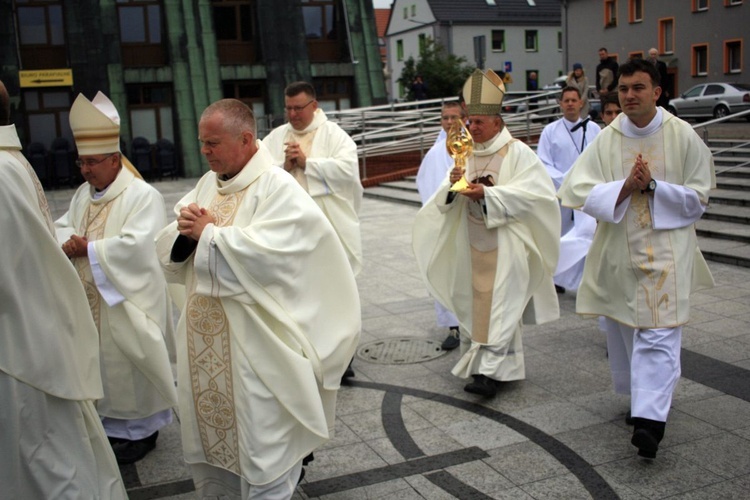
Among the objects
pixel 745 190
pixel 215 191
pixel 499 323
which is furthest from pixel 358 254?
pixel 745 190

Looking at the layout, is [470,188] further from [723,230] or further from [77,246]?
[723,230]

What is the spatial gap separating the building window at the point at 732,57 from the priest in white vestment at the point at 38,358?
121 ft

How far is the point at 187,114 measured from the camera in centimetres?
2466

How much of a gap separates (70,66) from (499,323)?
20.7m

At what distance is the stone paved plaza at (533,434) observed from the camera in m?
4.34

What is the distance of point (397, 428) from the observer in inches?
204

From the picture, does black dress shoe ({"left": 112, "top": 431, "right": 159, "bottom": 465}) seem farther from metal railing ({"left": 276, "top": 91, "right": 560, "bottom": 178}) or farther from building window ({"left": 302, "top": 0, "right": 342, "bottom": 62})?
building window ({"left": 302, "top": 0, "right": 342, "bottom": 62})

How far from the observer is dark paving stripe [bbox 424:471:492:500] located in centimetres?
423

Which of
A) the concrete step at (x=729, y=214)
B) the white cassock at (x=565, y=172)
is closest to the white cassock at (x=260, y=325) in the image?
the white cassock at (x=565, y=172)

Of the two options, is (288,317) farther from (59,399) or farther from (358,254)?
(358,254)

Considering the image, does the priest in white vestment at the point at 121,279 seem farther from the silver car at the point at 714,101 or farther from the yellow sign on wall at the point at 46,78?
the silver car at the point at 714,101

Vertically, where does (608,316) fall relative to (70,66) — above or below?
below

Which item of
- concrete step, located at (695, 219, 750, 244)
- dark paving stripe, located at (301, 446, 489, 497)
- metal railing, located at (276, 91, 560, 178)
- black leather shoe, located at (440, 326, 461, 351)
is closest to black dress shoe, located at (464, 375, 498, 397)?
dark paving stripe, located at (301, 446, 489, 497)

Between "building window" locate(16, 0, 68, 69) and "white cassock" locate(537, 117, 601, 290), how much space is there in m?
18.5
